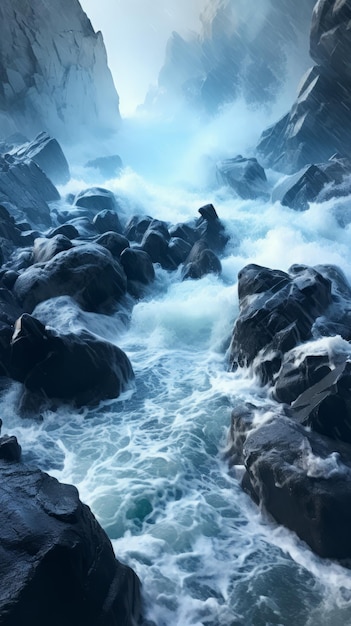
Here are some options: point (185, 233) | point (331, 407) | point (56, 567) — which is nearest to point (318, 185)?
point (185, 233)

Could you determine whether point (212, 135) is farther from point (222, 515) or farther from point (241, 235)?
point (222, 515)

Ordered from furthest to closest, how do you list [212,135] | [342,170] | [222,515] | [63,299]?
1. [212,135]
2. [342,170]
3. [63,299]
4. [222,515]

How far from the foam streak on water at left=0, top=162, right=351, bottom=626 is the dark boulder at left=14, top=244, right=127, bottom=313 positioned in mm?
874

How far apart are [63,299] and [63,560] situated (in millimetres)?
9428

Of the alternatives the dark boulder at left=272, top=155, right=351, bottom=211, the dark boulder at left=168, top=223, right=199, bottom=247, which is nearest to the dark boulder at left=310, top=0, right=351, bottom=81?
the dark boulder at left=272, top=155, right=351, bottom=211

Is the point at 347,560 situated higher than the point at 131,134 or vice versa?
the point at 131,134

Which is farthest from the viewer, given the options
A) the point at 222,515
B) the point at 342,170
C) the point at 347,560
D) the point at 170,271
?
the point at 342,170

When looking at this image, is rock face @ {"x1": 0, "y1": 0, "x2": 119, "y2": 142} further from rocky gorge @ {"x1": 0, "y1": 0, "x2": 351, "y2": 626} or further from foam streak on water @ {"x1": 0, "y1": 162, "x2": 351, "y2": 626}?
foam streak on water @ {"x1": 0, "y1": 162, "x2": 351, "y2": 626}

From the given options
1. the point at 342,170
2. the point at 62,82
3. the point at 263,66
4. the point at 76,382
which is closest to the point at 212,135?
the point at 263,66

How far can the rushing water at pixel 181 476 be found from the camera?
506 centimetres

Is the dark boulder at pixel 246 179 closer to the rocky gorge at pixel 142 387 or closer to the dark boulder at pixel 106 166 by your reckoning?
the rocky gorge at pixel 142 387

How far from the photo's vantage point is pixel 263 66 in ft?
168

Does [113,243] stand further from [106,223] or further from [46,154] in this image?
[46,154]

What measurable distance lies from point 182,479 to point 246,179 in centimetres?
2997
